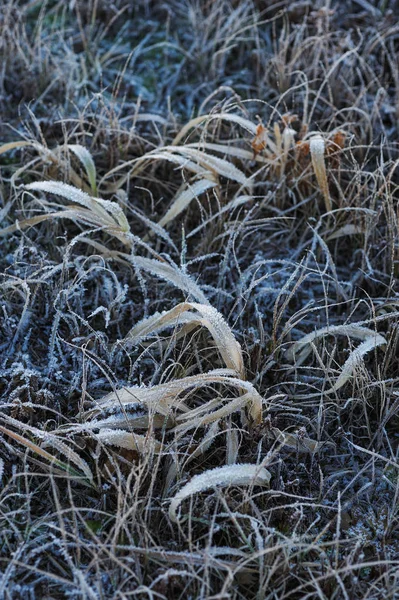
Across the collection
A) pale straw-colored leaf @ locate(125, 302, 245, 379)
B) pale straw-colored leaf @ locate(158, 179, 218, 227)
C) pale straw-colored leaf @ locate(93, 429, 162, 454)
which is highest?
pale straw-colored leaf @ locate(158, 179, 218, 227)

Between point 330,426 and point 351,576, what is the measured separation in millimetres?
385

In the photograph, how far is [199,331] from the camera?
1.65 metres

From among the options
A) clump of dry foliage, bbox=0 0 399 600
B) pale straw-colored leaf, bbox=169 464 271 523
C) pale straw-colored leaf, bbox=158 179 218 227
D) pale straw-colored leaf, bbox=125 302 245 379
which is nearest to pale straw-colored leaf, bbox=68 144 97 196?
clump of dry foliage, bbox=0 0 399 600

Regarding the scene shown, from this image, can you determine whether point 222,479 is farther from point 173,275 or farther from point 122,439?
point 173,275

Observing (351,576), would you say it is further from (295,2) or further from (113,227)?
(295,2)

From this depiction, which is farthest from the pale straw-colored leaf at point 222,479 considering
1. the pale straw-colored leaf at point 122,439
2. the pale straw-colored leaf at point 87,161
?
the pale straw-colored leaf at point 87,161

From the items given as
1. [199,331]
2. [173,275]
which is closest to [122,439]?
[199,331]

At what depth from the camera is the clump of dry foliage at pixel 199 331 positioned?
4.36 ft

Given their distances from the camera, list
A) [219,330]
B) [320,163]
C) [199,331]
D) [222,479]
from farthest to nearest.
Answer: [320,163] < [199,331] < [219,330] < [222,479]

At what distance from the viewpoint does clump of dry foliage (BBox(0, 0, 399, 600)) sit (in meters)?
1.33

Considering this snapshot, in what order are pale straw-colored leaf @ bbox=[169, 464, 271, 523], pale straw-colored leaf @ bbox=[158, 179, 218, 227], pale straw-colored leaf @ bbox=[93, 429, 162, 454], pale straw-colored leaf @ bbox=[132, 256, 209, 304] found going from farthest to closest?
pale straw-colored leaf @ bbox=[158, 179, 218, 227] < pale straw-colored leaf @ bbox=[132, 256, 209, 304] < pale straw-colored leaf @ bbox=[93, 429, 162, 454] < pale straw-colored leaf @ bbox=[169, 464, 271, 523]

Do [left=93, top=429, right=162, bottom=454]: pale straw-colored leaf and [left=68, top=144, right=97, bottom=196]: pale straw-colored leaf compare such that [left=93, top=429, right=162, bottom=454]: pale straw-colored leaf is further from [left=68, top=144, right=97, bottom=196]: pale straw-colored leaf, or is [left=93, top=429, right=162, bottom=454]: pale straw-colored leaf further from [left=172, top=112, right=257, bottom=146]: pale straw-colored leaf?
[left=172, top=112, right=257, bottom=146]: pale straw-colored leaf

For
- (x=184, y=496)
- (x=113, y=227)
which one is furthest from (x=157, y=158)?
(x=184, y=496)

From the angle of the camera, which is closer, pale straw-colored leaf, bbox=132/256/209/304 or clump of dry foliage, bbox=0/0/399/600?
clump of dry foliage, bbox=0/0/399/600
